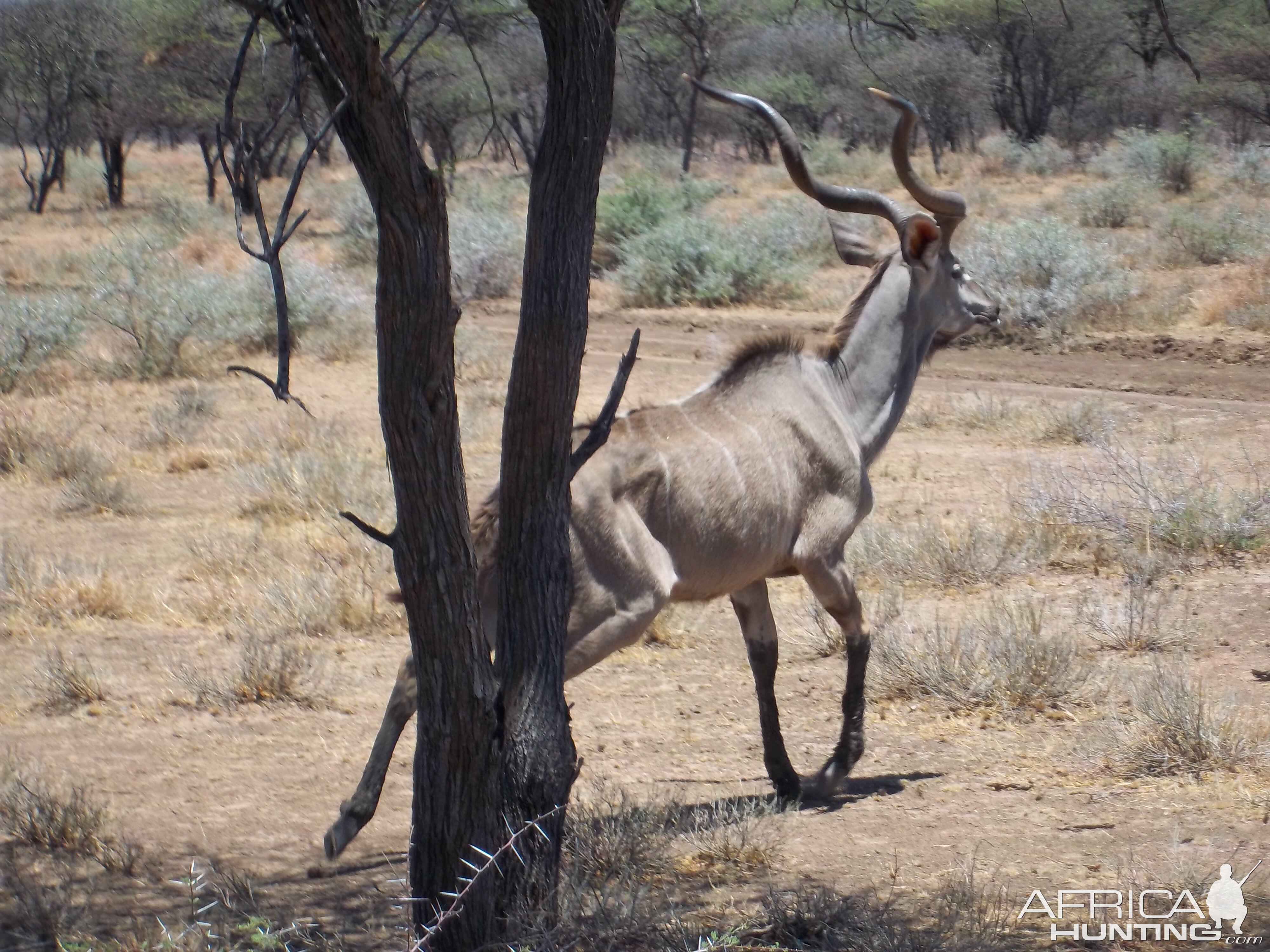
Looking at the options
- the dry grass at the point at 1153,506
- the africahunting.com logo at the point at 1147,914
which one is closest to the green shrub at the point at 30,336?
the dry grass at the point at 1153,506

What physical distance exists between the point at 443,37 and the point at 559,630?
27802 mm

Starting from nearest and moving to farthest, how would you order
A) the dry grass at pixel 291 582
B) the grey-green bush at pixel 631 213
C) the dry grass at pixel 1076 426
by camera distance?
the dry grass at pixel 291 582 < the dry grass at pixel 1076 426 < the grey-green bush at pixel 631 213

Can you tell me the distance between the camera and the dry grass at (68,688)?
18.5ft

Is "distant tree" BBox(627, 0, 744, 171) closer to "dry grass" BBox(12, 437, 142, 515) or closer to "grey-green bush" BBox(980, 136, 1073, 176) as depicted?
"grey-green bush" BBox(980, 136, 1073, 176)

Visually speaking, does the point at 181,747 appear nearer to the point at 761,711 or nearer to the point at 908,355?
the point at 761,711

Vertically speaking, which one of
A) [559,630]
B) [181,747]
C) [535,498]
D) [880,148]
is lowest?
[181,747]

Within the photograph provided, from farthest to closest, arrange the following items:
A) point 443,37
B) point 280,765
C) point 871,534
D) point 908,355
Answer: point 443,37 < point 871,534 < point 908,355 < point 280,765

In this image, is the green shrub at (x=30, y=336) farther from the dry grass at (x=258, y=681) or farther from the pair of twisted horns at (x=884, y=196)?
the pair of twisted horns at (x=884, y=196)

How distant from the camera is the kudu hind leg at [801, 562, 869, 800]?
477 cm

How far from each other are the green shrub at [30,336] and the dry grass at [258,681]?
797cm

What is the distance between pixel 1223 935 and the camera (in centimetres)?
343

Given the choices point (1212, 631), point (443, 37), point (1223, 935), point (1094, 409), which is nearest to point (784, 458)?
point (1223, 935)

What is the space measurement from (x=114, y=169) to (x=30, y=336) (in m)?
24.1

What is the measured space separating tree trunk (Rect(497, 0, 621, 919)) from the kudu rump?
672mm
